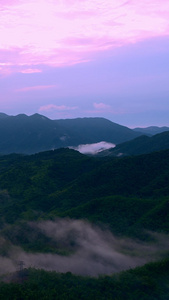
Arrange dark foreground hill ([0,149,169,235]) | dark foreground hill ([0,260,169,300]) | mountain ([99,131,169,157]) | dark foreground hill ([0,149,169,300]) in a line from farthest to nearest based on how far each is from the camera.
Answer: mountain ([99,131,169,157]), dark foreground hill ([0,149,169,235]), dark foreground hill ([0,149,169,300]), dark foreground hill ([0,260,169,300])

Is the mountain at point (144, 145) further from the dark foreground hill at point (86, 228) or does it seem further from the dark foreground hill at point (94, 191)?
the dark foreground hill at point (86, 228)

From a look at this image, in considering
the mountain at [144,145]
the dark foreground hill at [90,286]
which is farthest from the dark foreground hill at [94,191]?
the mountain at [144,145]

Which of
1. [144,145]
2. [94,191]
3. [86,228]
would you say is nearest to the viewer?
[86,228]

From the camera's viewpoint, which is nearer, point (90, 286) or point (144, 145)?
point (90, 286)

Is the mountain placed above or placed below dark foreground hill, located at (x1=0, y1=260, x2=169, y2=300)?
above

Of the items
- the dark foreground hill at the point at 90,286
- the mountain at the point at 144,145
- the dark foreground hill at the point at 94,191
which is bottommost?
the dark foreground hill at the point at 90,286

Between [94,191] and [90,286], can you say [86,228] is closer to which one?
[94,191]

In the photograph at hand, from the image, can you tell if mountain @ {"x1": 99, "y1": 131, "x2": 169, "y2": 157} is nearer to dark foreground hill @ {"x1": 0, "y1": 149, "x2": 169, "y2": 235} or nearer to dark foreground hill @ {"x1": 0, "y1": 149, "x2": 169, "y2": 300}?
dark foreground hill @ {"x1": 0, "y1": 149, "x2": 169, "y2": 235}

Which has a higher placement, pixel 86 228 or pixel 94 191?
pixel 94 191

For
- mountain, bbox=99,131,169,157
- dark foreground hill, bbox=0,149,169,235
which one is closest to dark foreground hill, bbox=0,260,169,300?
dark foreground hill, bbox=0,149,169,235

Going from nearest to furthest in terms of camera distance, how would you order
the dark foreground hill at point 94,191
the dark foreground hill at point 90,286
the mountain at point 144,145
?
the dark foreground hill at point 90,286, the dark foreground hill at point 94,191, the mountain at point 144,145

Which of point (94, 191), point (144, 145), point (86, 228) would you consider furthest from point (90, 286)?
point (144, 145)
